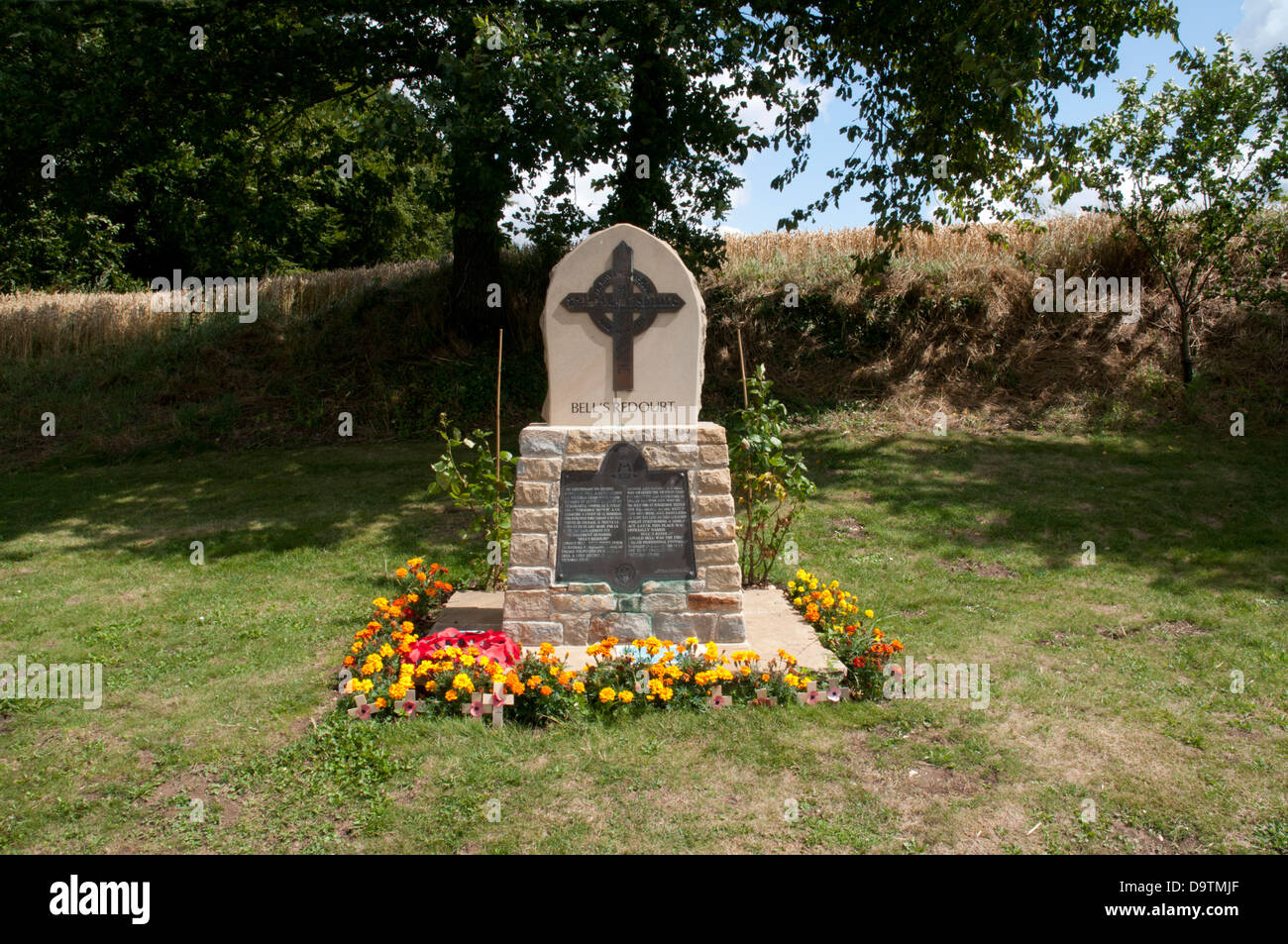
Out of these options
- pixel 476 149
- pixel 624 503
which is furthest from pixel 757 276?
pixel 624 503

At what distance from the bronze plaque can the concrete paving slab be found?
527mm

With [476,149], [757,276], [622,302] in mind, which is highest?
[476,149]

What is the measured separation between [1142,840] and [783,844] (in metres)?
1.48

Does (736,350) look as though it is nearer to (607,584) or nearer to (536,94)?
(536,94)

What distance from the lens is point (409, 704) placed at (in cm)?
456

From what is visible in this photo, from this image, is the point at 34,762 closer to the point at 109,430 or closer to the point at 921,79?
the point at 109,430

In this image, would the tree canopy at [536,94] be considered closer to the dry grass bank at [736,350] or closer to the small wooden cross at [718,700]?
the dry grass bank at [736,350]

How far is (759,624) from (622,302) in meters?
2.37

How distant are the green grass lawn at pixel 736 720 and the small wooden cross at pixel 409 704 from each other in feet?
0.47

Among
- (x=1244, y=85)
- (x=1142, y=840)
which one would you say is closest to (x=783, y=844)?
(x=1142, y=840)

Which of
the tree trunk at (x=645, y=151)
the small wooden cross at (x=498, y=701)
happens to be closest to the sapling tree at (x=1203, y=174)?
the tree trunk at (x=645, y=151)

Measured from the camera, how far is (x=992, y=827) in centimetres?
356

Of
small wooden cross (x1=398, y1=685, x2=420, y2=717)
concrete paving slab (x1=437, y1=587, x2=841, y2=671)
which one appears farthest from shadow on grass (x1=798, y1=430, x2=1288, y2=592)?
small wooden cross (x1=398, y1=685, x2=420, y2=717)

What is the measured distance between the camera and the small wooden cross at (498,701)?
4461 mm
